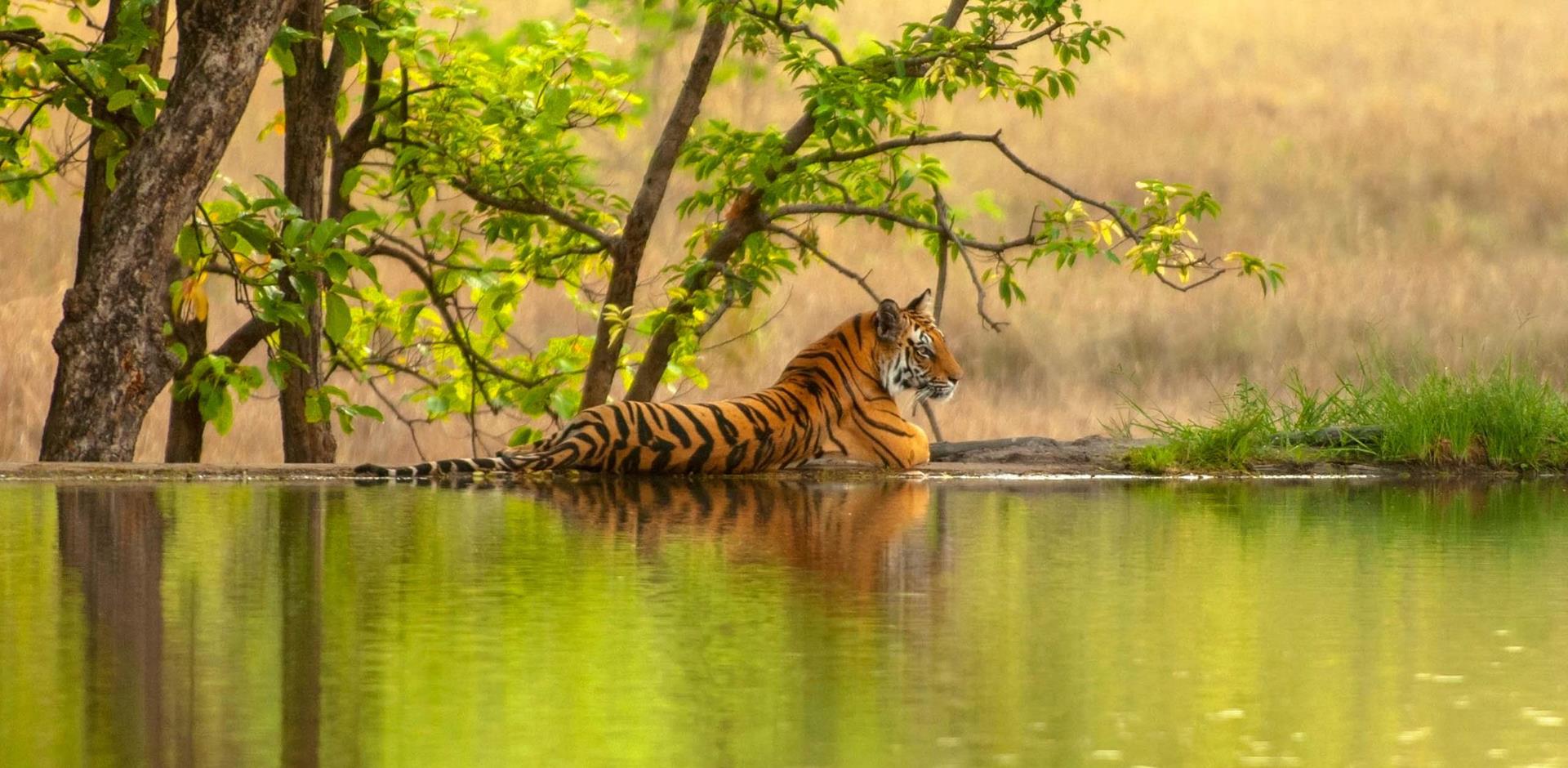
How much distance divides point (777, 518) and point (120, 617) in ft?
9.03

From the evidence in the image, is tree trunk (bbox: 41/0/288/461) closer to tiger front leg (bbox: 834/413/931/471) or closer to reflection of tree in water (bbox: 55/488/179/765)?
reflection of tree in water (bbox: 55/488/179/765)

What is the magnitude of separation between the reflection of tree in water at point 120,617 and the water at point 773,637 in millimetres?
12

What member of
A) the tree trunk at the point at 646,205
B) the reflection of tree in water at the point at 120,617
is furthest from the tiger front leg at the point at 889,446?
the reflection of tree in water at the point at 120,617

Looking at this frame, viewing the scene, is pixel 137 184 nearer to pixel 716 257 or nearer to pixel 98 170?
pixel 98 170

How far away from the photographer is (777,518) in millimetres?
6543

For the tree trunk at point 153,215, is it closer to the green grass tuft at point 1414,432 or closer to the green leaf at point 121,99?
the green leaf at point 121,99

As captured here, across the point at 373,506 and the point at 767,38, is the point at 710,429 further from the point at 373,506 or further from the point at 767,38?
the point at 767,38

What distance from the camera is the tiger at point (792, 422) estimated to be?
28.5 feet

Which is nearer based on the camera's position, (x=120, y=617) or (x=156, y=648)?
(x=156, y=648)

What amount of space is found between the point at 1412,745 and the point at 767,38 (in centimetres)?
1170

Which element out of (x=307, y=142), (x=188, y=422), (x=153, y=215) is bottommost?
(x=188, y=422)

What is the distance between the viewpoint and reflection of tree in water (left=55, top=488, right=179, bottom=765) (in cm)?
287

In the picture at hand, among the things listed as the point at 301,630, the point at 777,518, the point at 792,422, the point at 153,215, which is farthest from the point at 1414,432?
the point at 301,630

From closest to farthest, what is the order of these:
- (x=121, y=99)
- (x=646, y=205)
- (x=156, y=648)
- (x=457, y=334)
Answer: (x=156, y=648) → (x=121, y=99) → (x=646, y=205) → (x=457, y=334)
